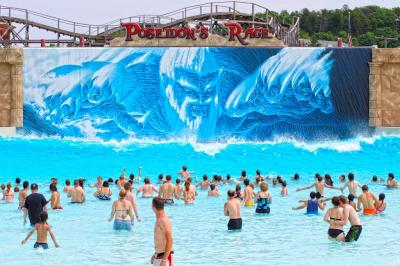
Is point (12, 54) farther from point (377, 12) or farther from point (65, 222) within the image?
point (377, 12)

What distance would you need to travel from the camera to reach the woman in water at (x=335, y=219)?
21875 millimetres

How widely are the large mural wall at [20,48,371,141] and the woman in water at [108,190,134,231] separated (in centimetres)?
2297

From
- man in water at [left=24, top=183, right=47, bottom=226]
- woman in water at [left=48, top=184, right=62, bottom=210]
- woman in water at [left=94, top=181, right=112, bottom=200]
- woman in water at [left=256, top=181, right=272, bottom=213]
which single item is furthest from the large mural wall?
man in water at [left=24, top=183, right=47, bottom=226]

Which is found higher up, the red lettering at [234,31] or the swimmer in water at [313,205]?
the red lettering at [234,31]

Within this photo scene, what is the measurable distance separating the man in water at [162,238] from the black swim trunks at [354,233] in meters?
7.93

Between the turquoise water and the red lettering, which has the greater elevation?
the red lettering

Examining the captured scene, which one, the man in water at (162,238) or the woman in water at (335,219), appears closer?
the man in water at (162,238)

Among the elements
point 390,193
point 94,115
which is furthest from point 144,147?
point 390,193

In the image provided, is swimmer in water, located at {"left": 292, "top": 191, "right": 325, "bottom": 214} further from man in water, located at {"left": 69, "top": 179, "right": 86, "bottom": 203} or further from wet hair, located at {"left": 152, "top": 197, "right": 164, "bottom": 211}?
wet hair, located at {"left": 152, "top": 197, "right": 164, "bottom": 211}

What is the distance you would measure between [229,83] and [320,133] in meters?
4.95

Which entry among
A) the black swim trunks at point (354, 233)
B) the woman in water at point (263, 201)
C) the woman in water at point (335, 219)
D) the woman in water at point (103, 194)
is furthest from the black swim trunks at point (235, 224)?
the woman in water at point (103, 194)

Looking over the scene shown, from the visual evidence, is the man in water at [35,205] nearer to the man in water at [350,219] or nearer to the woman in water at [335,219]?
the woman in water at [335,219]

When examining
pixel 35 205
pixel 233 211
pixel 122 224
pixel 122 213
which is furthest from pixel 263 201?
pixel 35 205

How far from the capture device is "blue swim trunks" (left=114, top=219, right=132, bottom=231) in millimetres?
23719
